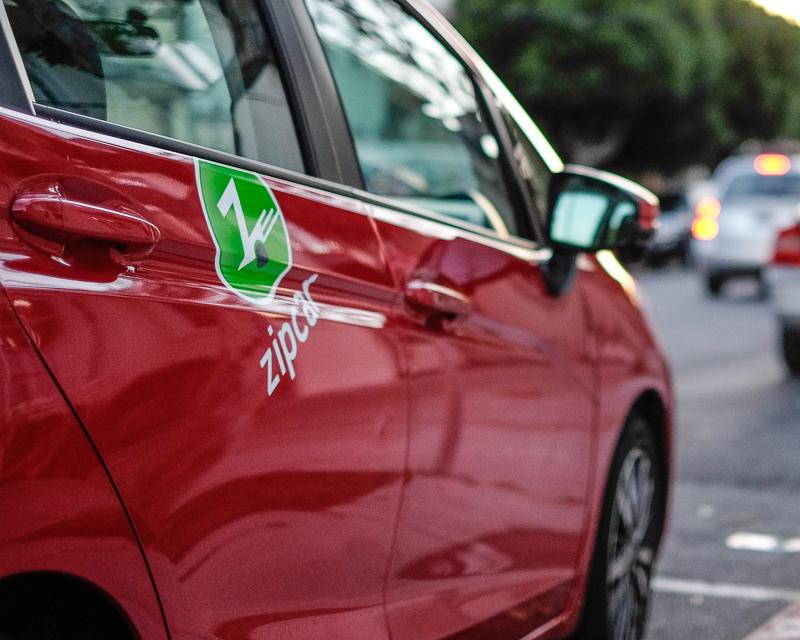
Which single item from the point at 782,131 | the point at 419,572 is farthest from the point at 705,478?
the point at 782,131

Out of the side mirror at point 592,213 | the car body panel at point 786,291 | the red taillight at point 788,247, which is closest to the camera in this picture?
the side mirror at point 592,213

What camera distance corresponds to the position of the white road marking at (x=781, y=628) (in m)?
4.57

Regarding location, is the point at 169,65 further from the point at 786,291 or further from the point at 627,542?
the point at 786,291

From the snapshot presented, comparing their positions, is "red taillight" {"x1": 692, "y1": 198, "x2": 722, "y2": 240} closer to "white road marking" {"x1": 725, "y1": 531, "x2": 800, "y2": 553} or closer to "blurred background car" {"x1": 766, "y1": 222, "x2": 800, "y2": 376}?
"blurred background car" {"x1": 766, "y1": 222, "x2": 800, "y2": 376}

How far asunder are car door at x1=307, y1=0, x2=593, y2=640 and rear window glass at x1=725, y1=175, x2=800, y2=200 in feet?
52.0

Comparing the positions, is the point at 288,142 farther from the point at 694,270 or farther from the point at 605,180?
the point at 694,270

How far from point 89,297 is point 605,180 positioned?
2004 millimetres

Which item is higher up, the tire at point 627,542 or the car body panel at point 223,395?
the car body panel at point 223,395

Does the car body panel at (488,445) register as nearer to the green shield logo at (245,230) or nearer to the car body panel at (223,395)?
the car body panel at (223,395)

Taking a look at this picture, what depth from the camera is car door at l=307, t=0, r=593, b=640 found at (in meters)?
2.89

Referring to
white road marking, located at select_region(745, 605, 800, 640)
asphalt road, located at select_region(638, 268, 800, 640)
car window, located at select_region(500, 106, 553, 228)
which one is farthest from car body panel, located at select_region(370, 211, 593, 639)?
asphalt road, located at select_region(638, 268, 800, 640)

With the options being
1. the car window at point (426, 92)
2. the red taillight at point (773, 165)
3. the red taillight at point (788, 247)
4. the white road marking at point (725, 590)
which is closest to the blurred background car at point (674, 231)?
the red taillight at point (773, 165)

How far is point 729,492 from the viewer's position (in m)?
7.03

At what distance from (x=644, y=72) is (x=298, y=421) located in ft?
140
